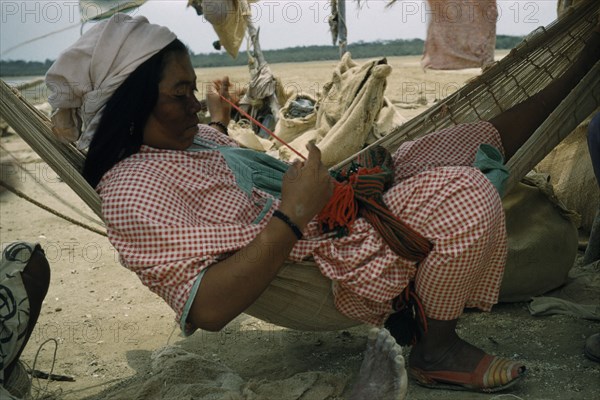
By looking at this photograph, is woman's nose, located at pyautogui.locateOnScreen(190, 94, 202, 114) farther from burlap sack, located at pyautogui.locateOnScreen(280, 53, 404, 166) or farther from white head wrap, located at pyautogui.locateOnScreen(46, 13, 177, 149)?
burlap sack, located at pyautogui.locateOnScreen(280, 53, 404, 166)

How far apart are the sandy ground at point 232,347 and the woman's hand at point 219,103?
0.63m

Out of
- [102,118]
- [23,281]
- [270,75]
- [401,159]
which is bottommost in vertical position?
[270,75]

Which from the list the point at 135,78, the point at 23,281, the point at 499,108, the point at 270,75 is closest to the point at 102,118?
the point at 135,78

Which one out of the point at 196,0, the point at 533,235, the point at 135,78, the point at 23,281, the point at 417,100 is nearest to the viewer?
the point at 135,78

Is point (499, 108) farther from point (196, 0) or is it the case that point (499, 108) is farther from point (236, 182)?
point (196, 0)

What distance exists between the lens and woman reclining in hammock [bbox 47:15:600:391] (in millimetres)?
1525

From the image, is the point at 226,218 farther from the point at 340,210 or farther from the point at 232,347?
the point at 232,347

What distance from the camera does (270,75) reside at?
7.23 metres

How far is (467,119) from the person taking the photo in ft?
8.70

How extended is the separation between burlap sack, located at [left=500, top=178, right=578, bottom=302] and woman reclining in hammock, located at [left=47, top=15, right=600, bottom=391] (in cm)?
73

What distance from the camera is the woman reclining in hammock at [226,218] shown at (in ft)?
5.00

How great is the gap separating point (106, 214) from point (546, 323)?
1624mm

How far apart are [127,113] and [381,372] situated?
0.99 meters

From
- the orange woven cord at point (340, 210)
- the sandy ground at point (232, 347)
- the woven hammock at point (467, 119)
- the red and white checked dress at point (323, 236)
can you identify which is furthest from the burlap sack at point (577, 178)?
the orange woven cord at point (340, 210)
